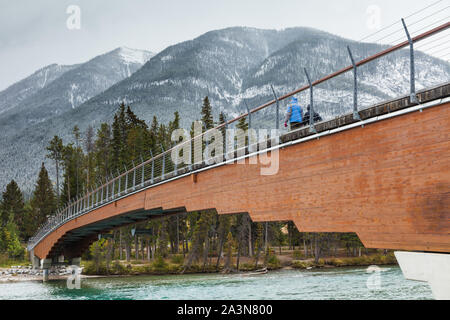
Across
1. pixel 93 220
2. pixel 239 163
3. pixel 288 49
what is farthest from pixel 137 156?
pixel 288 49

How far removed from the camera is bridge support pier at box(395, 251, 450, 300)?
6652 millimetres

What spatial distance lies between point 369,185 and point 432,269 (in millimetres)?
1671

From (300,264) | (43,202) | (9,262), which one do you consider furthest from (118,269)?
(43,202)

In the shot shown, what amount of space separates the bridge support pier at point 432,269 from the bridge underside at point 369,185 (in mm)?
126

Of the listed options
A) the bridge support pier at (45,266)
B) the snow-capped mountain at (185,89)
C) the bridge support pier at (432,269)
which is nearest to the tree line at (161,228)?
the bridge support pier at (45,266)

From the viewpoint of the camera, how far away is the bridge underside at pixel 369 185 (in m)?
6.77

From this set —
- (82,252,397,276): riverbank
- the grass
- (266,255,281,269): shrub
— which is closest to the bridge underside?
(82,252,397,276): riverbank

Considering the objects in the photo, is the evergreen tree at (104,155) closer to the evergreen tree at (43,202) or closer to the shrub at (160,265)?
the evergreen tree at (43,202)

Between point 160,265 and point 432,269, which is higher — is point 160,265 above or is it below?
below

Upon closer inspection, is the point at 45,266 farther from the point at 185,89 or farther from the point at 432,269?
the point at 185,89

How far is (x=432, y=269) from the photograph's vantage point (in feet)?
22.4

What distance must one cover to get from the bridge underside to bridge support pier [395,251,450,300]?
0.13m

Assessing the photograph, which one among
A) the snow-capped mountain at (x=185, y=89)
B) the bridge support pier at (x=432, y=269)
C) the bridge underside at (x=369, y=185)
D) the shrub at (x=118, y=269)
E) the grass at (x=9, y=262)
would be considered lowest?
the grass at (x=9, y=262)
